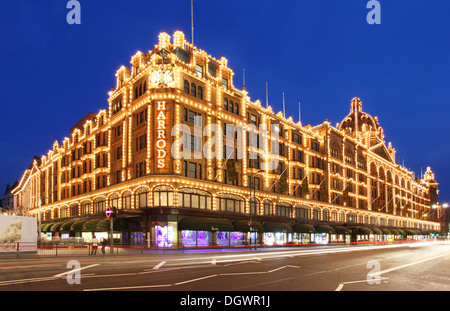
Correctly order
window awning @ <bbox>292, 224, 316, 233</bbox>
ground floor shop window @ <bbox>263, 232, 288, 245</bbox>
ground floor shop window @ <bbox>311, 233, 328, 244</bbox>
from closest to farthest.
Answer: ground floor shop window @ <bbox>263, 232, 288, 245</bbox> < window awning @ <bbox>292, 224, 316, 233</bbox> < ground floor shop window @ <bbox>311, 233, 328, 244</bbox>

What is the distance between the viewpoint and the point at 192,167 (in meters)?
46.3

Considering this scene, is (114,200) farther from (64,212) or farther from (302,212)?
(302,212)

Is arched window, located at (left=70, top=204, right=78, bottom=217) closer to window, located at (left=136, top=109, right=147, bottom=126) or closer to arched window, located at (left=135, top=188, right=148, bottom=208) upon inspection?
arched window, located at (left=135, top=188, right=148, bottom=208)

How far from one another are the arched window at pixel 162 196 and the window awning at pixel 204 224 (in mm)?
2892

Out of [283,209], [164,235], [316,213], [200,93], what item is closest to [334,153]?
[316,213]

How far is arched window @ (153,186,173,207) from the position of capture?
43625 mm

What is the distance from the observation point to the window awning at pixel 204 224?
42.6m

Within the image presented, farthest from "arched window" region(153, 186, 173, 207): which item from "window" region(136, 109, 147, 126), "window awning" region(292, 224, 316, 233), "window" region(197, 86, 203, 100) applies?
"window awning" region(292, 224, 316, 233)

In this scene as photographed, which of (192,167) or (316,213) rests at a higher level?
(192,167)

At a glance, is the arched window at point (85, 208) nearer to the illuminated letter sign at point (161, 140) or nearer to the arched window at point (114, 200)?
the arched window at point (114, 200)

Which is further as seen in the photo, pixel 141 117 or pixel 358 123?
pixel 358 123

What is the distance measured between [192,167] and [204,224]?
23.9ft

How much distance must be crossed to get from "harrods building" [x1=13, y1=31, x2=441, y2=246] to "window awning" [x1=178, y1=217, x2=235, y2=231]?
126 mm

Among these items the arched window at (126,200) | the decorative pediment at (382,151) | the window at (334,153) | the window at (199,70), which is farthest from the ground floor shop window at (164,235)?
the decorative pediment at (382,151)
